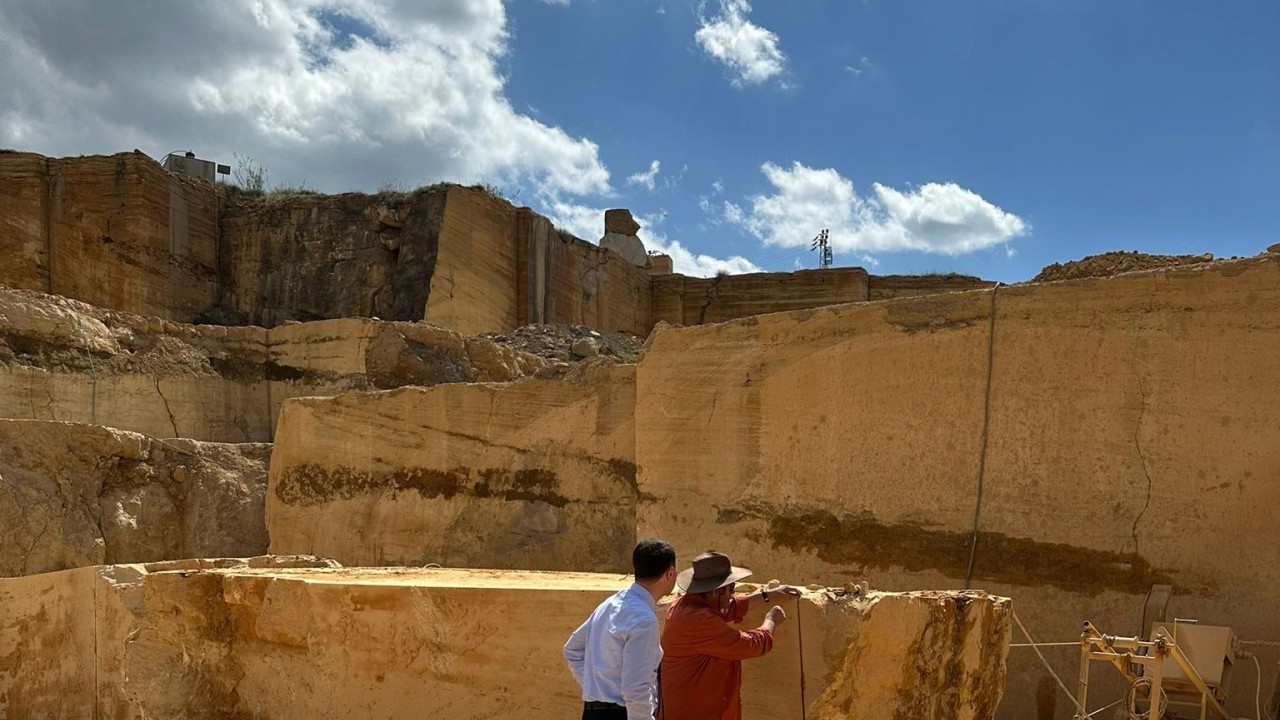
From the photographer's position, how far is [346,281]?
15.6 m

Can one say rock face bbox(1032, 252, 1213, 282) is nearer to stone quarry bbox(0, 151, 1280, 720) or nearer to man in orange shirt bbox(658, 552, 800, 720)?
stone quarry bbox(0, 151, 1280, 720)

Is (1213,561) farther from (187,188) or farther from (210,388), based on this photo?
(187,188)

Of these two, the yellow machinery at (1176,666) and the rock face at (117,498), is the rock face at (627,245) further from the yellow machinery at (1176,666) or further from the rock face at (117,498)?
the yellow machinery at (1176,666)

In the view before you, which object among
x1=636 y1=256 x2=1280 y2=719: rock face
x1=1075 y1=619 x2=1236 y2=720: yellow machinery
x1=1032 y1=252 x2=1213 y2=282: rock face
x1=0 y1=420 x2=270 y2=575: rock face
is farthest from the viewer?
x1=0 y1=420 x2=270 y2=575: rock face

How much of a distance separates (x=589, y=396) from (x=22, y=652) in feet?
9.73

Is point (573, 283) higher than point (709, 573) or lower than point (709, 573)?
higher

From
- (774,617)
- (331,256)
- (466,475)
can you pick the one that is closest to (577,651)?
(774,617)

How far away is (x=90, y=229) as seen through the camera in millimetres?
15211

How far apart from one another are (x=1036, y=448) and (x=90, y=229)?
49.3 ft

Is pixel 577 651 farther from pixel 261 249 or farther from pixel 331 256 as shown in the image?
pixel 261 249

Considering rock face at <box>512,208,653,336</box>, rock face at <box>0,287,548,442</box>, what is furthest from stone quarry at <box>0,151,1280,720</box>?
rock face at <box>512,208,653,336</box>

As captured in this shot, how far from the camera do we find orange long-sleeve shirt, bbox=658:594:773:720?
2506 millimetres

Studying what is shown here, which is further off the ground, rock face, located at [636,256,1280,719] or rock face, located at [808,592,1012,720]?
rock face, located at [636,256,1280,719]

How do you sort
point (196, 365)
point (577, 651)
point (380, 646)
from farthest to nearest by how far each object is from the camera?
1. point (196, 365)
2. point (380, 646)
3. point (577, 651)
